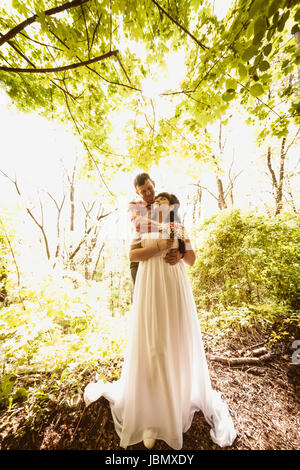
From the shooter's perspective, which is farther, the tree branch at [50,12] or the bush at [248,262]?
the bush at [248,262]

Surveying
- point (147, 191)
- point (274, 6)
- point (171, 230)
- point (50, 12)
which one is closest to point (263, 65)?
point (274, 6)

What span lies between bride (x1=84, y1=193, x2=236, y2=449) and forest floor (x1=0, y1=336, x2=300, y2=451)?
0.36 feet

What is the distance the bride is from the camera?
66.4 inches

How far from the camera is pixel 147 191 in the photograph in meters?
2.41

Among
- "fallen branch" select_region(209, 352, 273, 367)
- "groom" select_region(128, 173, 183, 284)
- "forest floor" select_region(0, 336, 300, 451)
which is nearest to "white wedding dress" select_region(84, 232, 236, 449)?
"forest floor" select_region(0, 336, 300, 451)

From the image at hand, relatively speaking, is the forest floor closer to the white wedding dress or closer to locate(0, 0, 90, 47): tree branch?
the white wedding dress

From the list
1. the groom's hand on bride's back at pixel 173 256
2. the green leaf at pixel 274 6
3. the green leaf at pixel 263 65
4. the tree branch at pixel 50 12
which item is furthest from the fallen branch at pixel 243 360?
the tree branch at pixel 50 12

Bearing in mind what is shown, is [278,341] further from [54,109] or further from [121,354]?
[54,109]

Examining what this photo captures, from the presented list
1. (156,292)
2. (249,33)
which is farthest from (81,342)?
(249,33)

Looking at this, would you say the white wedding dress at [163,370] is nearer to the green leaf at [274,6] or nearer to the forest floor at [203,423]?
the forest floor at [203,423]

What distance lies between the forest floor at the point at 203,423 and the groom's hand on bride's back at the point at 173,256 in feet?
6.03

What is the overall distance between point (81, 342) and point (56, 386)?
62cm

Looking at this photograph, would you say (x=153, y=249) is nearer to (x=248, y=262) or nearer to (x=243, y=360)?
(x=243, y=360)

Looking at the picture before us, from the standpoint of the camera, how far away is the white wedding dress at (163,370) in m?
1.69
